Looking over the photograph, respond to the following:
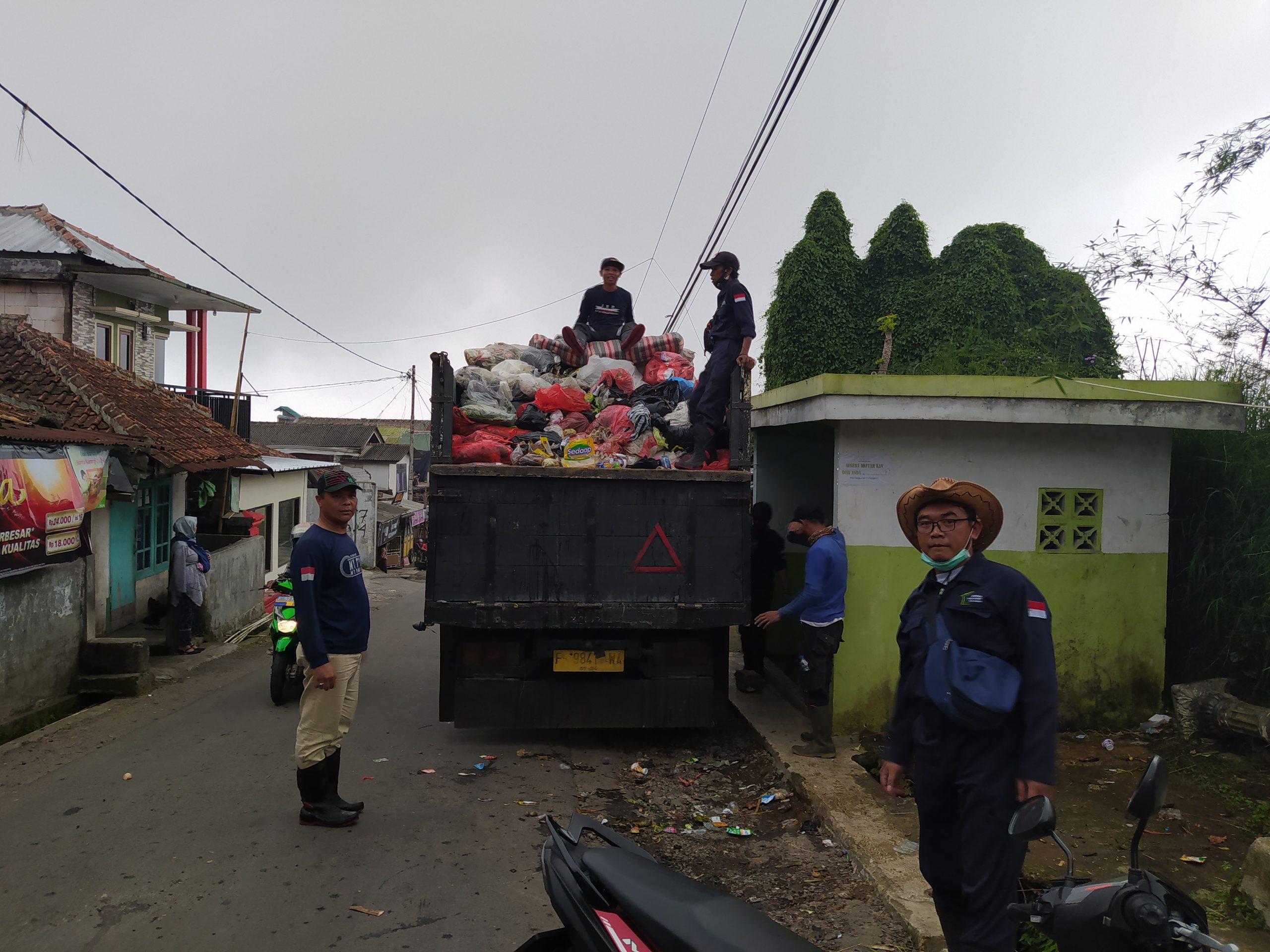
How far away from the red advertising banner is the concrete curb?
625 cm

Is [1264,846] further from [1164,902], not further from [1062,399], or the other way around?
[1062,399]

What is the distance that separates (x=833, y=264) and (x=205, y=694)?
20589 millimetres

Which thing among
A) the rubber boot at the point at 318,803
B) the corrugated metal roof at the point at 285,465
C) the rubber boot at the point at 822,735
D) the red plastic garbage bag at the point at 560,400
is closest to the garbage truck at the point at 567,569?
the rubber boot at the point at 822,735

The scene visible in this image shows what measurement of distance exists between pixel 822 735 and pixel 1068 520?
2515 millimetres

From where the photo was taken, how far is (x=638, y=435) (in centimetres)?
693

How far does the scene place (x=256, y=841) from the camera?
4.48 m

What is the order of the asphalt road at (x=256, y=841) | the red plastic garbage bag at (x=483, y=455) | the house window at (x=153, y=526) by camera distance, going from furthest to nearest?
the house window at (x=153, y=526), the red plastic garbage bag at (x=483, y=455), the asphalt road at (x=256, y=841)

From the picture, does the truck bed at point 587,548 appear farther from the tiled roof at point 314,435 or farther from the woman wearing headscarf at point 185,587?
the tiled roof at point 314,435

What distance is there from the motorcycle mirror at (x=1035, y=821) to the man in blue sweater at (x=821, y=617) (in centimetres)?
341

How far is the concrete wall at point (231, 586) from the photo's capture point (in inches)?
461

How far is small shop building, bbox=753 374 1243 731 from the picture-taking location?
6051 mm

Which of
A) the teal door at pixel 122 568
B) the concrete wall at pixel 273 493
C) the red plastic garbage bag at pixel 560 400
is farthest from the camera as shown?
the concrete wall at pixel 273 493

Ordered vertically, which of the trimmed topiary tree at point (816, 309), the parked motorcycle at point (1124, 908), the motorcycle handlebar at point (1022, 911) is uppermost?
the trimmed topiary tree at point (816, 309)

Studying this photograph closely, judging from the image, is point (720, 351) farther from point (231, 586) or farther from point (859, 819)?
point (231, 586)
